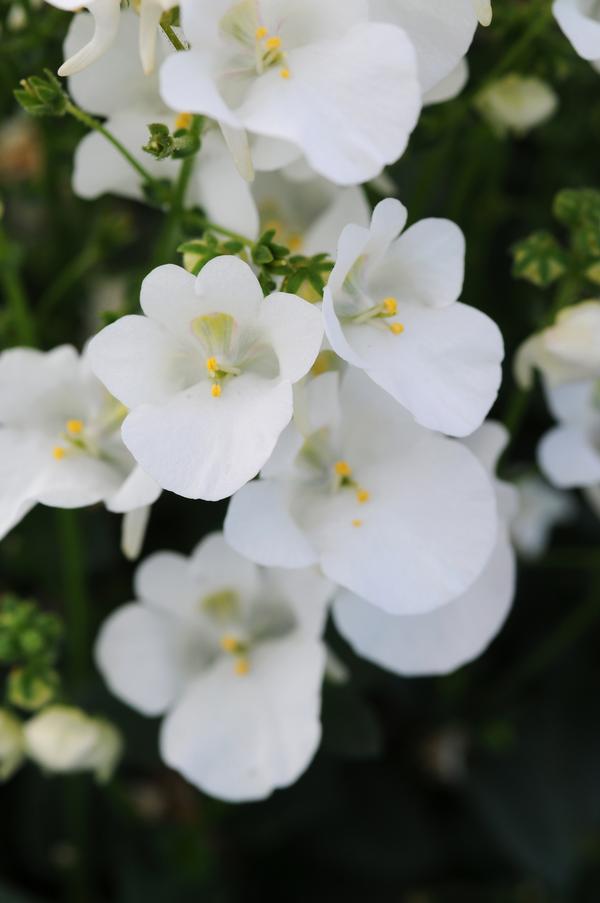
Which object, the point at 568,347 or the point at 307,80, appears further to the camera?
the point at 568,347

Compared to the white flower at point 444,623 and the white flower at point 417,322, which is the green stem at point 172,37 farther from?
the white flower at point 444,623

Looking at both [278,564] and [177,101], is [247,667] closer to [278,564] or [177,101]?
[278,564]

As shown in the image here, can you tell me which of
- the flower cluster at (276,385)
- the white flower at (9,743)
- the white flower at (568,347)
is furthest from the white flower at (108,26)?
the white flower at (9,743)

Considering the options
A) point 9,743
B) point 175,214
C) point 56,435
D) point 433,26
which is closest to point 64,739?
point 9,743

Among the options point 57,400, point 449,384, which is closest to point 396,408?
point 449,384

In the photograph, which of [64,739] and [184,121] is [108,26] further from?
[64,739]

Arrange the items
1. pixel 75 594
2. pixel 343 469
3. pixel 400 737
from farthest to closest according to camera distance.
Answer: pixel 400 737
pixel 75 594
pixel 343 469

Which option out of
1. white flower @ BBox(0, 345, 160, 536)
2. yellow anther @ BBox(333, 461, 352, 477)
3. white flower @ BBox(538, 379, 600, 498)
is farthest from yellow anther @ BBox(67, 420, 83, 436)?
white flower @ BBox(538, 379, 600, 498)

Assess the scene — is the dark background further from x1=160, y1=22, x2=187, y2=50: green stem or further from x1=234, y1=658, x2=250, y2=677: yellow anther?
x1=160, y1=22, x2=187, y2=50: green stem
